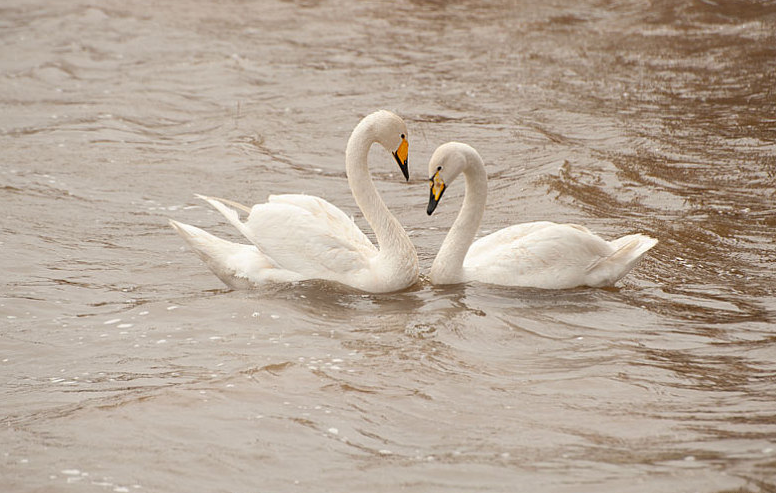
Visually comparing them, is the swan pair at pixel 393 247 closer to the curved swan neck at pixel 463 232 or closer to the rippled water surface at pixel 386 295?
the curved swan neck at pixel 463 232

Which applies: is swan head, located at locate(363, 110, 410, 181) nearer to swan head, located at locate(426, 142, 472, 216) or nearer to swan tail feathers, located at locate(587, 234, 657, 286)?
swan head, located at locate(426, 142, 472, 216)

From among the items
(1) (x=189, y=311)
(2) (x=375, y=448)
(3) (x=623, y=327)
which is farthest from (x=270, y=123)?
(2) (x=375, y=448)

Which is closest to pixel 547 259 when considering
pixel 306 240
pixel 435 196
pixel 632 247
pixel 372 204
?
pixel 632 247

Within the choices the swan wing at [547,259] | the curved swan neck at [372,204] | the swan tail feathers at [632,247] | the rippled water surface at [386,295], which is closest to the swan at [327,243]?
the curved swan neck at [372,204]

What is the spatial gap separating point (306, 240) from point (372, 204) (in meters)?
0.67

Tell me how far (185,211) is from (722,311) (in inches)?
213

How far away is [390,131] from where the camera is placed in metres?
8.10

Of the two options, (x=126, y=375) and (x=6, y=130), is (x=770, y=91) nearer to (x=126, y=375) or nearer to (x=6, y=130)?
(x=6, y=130)

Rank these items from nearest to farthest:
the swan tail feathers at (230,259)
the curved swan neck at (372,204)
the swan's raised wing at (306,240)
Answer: the swan's raised wing at (306,240)
the curved swan neck at (372,204)
the swan tail feathers at (230,259)

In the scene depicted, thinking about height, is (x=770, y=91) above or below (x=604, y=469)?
above

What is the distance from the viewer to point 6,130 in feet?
43.8

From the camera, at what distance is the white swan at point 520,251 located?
7965 millimetres

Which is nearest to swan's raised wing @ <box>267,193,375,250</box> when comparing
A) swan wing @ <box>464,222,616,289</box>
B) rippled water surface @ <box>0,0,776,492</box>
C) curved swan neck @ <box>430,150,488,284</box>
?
rippled water surface @ <box>0,0,776,492</box>

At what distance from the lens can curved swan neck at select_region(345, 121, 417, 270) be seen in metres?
8.08
